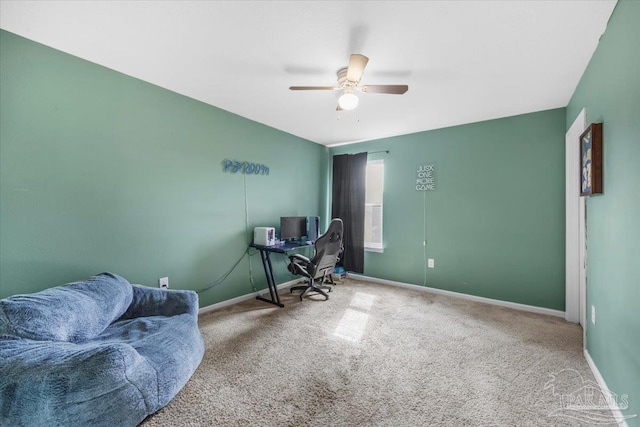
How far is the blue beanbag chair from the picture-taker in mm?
1192

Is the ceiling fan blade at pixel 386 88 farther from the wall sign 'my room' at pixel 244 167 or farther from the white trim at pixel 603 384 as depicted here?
the white trim at pixel 603 384

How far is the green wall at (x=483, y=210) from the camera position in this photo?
10.0 ft

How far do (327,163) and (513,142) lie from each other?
2.84 meters

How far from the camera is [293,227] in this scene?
3975mm

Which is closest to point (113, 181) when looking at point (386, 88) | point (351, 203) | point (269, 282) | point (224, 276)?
point (224, 276)

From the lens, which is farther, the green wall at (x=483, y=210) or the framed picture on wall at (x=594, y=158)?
the green wall at (x=483, y=210)

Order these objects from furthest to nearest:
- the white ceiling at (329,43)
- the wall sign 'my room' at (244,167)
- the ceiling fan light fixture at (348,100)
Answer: the wall sign 'my room' at (244,167), the ceiling fan light fixture at (348,100), the white ceiling at (329,43)

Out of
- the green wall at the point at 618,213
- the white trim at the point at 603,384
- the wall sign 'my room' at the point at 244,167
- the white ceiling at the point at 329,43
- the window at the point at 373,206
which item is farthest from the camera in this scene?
the window at the point at 373,206

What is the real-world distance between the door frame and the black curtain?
8.32ft

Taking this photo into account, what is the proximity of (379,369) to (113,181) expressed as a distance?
2779 mm

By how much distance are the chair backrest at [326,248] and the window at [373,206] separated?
3.55 ft

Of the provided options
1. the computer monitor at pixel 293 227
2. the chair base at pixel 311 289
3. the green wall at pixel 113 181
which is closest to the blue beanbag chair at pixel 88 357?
the green wall at pixel 113 181

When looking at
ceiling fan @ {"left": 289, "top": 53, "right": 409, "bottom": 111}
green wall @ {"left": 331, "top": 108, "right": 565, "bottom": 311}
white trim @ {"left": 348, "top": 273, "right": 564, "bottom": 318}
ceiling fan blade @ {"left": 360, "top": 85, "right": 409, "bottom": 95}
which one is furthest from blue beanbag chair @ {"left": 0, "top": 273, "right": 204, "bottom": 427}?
green wall @ {"left": 331, "top": 108, "right": 565, "bottom": 311}

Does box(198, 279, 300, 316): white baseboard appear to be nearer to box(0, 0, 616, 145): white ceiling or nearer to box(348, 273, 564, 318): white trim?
box(348, 273, 564, 318): white trim
